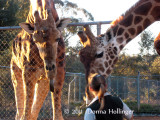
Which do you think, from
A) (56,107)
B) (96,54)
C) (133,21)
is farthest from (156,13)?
(56,107)

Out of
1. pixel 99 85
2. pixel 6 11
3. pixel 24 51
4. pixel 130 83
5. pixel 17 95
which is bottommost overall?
pixel 130 83

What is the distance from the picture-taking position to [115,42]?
417cm

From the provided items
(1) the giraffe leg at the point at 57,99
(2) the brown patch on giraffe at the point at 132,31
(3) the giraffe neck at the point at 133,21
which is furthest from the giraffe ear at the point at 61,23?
(2) the brown patch on giraffe at the point at 132,31

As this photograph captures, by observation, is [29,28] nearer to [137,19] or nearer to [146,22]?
[137,19]

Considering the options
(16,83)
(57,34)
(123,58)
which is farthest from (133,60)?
(57,34)

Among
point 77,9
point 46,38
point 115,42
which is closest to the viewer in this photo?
point 46,38

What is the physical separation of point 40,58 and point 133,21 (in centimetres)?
168

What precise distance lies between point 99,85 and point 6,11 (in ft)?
34.6

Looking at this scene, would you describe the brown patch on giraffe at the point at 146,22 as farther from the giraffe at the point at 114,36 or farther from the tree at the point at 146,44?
the tree at the point at 146,44

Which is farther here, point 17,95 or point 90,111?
point 17,95

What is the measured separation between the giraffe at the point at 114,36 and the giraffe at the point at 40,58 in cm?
47

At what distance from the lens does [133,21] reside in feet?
A: 13.9

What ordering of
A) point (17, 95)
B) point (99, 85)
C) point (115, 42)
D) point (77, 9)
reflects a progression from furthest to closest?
point (77, 9), point (17, 95), point (115, 42), point (99, 85)

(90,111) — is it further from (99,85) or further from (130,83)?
(130,83)
